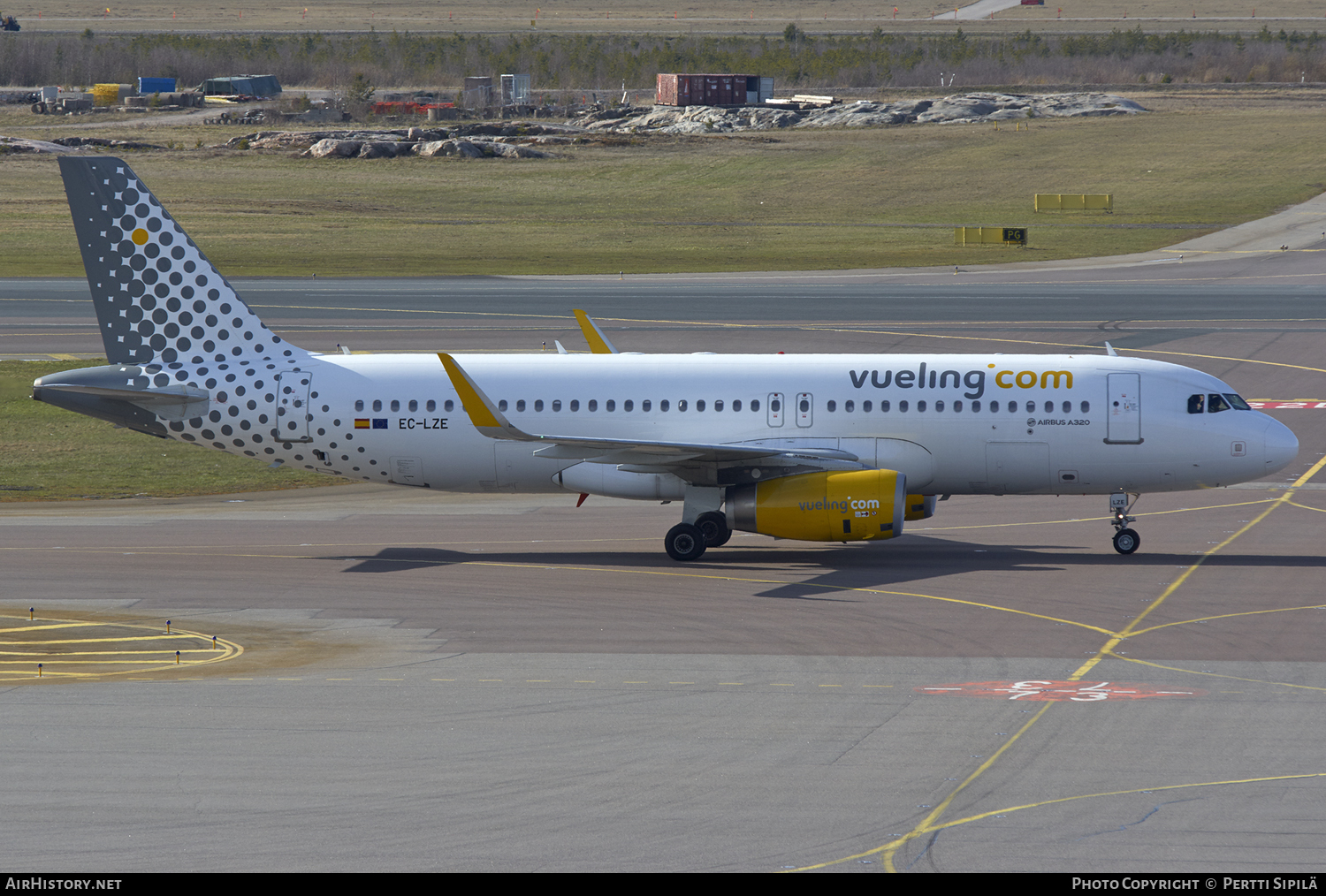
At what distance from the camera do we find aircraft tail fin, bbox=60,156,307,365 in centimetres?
3753

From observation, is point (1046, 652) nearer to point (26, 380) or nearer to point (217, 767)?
point (217, 767)

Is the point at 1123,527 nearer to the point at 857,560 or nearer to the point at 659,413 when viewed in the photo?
the point at 857,560

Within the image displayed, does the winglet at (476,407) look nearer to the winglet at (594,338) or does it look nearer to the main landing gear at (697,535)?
the main landing gear at (697,535)

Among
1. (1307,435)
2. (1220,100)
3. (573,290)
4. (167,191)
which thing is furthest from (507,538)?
(1220,100)

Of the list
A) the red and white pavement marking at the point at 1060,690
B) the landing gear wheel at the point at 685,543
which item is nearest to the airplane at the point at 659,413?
the landing gear wheel at the point at 685,543

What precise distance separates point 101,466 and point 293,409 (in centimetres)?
1388

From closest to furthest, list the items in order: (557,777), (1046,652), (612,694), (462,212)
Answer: (557,777) < (612,694) < (1046,652) < (462,212)

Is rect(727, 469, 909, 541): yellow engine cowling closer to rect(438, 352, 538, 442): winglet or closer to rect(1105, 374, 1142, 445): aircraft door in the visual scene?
rect(1105, 374, 1142, 445): aircraft door

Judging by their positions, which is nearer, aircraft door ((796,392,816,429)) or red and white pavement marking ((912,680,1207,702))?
red and white pavement marking ((912,680,1207,702))

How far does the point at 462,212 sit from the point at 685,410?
3558 inches

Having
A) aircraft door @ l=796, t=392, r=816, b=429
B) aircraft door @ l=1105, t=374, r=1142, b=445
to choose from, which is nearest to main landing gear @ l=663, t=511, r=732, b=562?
aircraft door @ l=796, t=392, r=816, b=429

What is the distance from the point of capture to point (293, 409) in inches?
1475

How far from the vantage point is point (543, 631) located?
29828 millimetres

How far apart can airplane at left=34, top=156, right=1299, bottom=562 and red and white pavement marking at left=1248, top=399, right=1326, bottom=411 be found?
18.0 m
